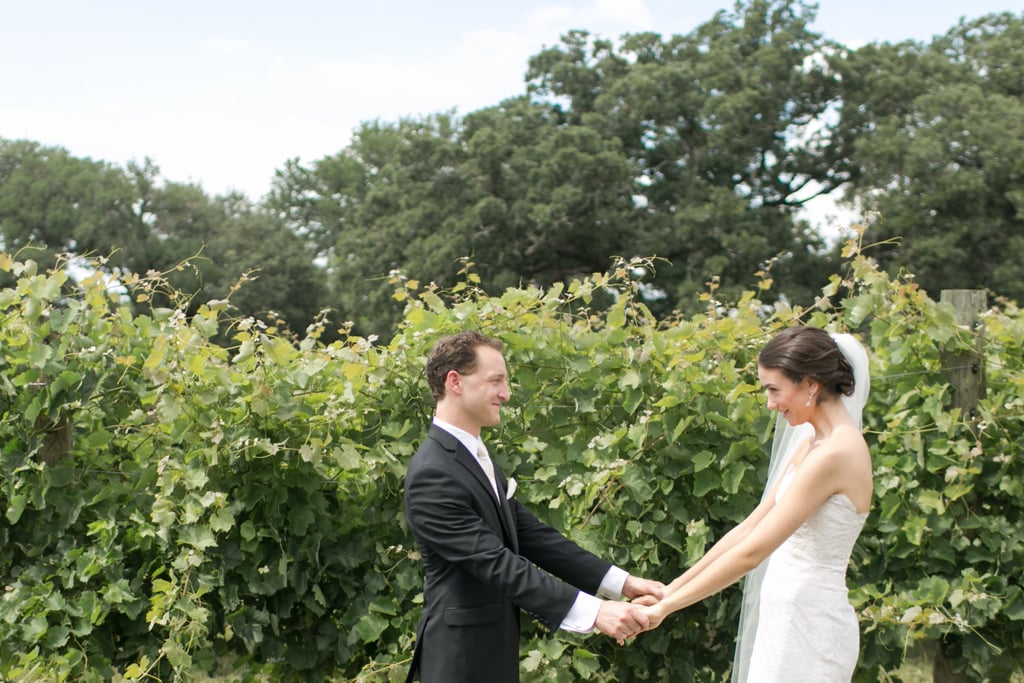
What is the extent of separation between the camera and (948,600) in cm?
454

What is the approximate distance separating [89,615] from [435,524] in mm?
2167

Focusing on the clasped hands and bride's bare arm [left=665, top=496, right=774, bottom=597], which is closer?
the clasped hands

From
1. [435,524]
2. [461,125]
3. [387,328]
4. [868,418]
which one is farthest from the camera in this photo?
[461,125]

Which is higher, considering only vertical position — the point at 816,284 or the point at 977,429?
the point at 816,284

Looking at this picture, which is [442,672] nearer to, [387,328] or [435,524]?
[435,524]

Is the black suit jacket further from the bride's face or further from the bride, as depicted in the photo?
the bride's face

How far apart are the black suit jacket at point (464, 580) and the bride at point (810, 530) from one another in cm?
58

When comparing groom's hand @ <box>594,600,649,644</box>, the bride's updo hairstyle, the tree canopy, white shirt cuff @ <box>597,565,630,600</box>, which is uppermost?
the tree canopy

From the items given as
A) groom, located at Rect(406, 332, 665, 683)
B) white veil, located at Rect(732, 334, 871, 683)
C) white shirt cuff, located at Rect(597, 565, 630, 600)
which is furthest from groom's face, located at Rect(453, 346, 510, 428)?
white veil, located at Rect(732, 334, 871, 683)

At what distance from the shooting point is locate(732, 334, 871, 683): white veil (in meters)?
3.24

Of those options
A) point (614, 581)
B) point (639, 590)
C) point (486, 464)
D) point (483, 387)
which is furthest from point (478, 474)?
point (639, 590)

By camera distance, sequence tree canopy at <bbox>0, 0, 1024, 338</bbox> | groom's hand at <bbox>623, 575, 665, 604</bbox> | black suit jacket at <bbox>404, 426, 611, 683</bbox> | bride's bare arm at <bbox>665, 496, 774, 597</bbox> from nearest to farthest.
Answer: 1. black suit jacket at <bbox>404, 426, 611, 683</bbox>
2. bride's bare arm at <bbox>665, 496, 774, 597</bbox>
3. groom's hand at <bbox>623, 575, 665, 604</bbox>
4. tree canopy at <bbox>0, 0, 1024, 338</bbox>

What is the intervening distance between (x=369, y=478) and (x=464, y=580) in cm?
133

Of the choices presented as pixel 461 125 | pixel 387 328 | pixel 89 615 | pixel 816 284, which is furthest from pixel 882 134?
pixel 89 615
